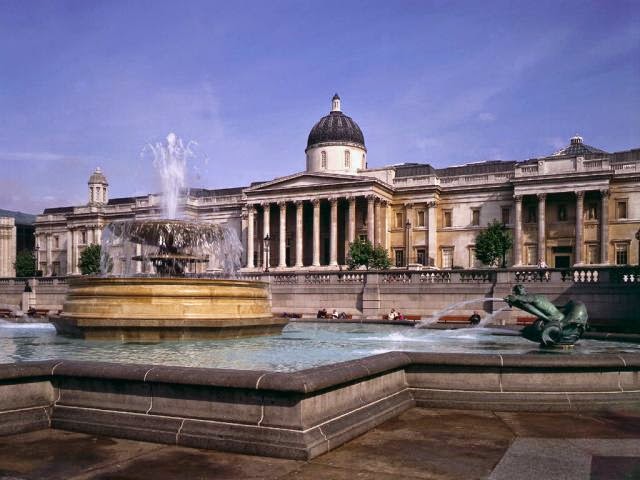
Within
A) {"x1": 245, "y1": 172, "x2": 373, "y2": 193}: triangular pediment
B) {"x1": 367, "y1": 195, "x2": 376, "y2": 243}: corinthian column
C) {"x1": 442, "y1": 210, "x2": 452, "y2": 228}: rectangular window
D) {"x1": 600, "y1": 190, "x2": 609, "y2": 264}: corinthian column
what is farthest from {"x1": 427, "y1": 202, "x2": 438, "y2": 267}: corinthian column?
{"x1": 600, "y1": 190, "x2": 609, "y2": 264}: corinthian column

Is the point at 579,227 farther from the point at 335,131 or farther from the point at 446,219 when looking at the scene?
the point at 335,131

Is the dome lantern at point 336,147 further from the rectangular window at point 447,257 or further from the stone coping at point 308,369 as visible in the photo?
the stone coping at point 308,369

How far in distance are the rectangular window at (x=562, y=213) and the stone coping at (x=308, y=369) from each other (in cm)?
6169

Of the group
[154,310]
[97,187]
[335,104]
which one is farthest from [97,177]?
[154,310]

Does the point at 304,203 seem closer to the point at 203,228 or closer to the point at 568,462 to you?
the point at 203,228

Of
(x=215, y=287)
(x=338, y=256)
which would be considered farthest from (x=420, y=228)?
(x=215, y=287)

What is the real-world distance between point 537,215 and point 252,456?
6633cm

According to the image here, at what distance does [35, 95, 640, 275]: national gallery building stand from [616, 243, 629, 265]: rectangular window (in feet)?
0.31

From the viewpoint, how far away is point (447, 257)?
2933 inches

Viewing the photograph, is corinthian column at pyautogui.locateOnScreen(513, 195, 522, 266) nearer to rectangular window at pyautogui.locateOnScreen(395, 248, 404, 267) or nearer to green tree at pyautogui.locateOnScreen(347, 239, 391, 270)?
rectangular window at pyautogui.locateOnScreen(395, 248, 404, 267)

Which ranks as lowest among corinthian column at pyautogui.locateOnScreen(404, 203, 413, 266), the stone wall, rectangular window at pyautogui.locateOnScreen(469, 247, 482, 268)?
the stone wall

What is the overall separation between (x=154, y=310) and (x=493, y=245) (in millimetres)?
52467

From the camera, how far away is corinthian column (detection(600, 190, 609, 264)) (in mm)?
63406

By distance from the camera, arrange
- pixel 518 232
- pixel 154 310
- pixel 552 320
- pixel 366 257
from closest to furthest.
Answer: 1. pixel 552 320
2. pixel 154 310
3. pixel 366 257
4. pixel 518 232
